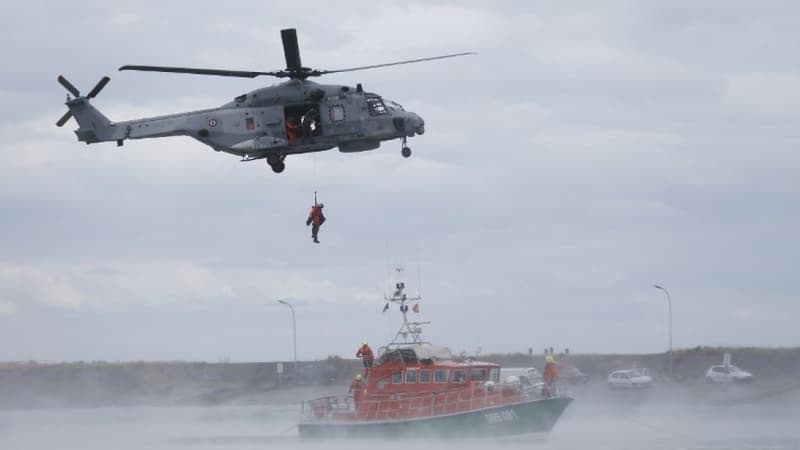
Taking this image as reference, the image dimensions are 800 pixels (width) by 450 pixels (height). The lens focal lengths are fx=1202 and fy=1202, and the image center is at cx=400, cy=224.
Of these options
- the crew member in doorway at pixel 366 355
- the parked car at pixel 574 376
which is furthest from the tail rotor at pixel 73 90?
the parked car at pixel 574 376

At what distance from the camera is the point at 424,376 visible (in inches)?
1663

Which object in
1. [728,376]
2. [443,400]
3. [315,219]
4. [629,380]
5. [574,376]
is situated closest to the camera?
[315,219]

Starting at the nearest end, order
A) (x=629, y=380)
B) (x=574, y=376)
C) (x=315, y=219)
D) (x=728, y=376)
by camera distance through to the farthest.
→ (x=315, y=219), (x=629, y=380), (x=728, y=376), (x=574, y=376)

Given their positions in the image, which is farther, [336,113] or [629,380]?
[629,380]

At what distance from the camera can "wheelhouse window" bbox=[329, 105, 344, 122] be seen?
34062 millimetres

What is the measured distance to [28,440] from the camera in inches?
1999

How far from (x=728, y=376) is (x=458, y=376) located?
35798 mm

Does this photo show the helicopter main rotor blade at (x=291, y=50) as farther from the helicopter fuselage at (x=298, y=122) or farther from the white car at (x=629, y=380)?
the white car at (x=629, y=380)

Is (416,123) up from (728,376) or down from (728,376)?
up

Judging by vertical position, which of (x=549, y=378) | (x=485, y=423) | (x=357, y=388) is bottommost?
(x=485, y=423)

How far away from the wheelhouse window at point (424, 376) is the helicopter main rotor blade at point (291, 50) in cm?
1316

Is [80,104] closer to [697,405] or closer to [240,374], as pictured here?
[697,405]

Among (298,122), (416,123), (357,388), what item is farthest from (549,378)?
(298,122)

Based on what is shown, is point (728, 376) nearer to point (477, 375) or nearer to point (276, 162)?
point (477, 375)
